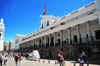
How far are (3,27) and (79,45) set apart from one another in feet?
197

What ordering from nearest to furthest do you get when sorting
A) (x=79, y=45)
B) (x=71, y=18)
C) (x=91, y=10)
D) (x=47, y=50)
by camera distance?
(x=79, y=45) < (x=91, y=10) < (x=71, y=18) < (x=47, y=50)

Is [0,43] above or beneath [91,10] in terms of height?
beneath

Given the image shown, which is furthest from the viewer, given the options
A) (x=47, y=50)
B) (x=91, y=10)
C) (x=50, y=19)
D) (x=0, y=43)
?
(x=0, y=43)

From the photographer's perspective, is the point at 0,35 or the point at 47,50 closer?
the point at 47,50

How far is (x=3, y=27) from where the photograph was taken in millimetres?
64062

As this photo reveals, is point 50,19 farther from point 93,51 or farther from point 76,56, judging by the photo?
point 93,51

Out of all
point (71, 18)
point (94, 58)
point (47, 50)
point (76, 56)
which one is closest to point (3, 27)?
point (47, 50)

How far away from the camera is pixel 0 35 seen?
60.8 meters

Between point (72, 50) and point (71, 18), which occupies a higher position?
point (71, 18)

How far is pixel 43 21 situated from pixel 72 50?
71.0 ft

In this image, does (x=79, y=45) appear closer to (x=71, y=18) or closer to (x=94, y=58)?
(x=94, y=58)

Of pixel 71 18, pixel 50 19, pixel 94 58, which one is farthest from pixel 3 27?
pixel 94 58

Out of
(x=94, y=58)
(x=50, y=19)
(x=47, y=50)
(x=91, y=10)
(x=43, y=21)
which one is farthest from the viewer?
(x=43, y=21)

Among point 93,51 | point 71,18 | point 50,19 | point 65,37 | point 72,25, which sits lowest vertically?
point 93,51
